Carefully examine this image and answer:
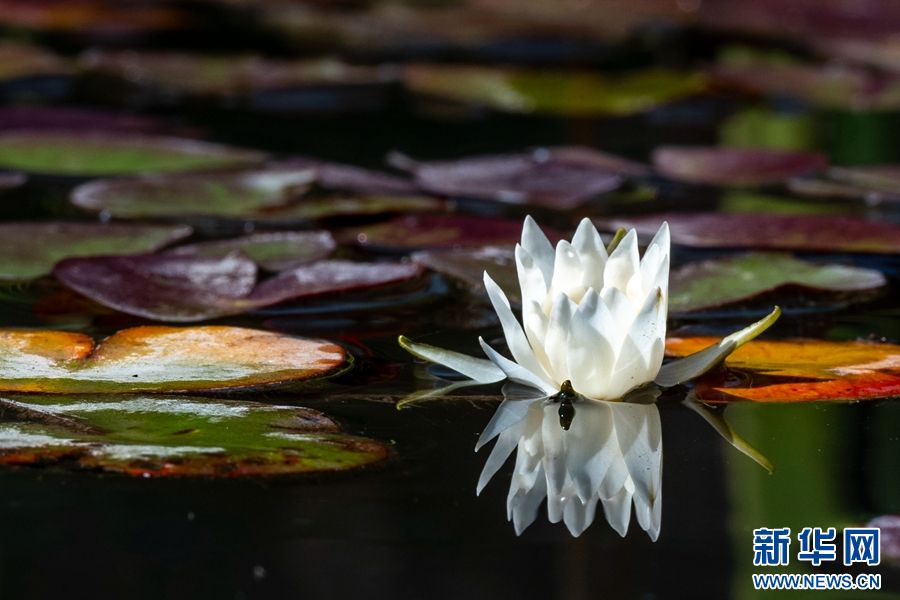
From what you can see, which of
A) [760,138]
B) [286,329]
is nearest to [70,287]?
[286,329]

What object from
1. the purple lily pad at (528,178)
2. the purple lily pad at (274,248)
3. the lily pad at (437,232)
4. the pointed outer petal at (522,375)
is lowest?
the pointed outer petal at (522,375)

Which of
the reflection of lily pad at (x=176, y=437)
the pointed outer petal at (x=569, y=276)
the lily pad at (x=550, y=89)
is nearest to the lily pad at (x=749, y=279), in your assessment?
the pointed outer petal at (x=569, y=276)

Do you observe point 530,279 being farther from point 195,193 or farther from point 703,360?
point 195,193

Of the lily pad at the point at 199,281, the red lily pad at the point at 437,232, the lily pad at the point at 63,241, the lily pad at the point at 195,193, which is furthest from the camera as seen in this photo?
the lily pad at the point at 195,193

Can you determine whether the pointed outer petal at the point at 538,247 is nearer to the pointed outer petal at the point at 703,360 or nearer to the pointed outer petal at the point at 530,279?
the pointed outer petal at the point at 530,279

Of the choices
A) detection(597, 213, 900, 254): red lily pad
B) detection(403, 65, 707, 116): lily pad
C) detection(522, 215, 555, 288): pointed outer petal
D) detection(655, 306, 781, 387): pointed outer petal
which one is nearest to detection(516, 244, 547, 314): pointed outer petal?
detection(522, 215, 555, 288): pointed outer petal

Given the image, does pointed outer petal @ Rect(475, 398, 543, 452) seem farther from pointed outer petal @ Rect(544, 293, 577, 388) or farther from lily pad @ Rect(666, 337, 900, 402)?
lily pad @ Rect(666, 337, 900, 402)

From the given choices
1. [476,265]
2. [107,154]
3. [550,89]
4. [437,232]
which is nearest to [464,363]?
[476,265]

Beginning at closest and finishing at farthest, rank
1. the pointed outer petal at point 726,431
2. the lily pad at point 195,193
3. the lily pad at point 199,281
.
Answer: the pointed outer petal at point 726,431
the lily pad at point 199,281
the lily pad at point 195,193
